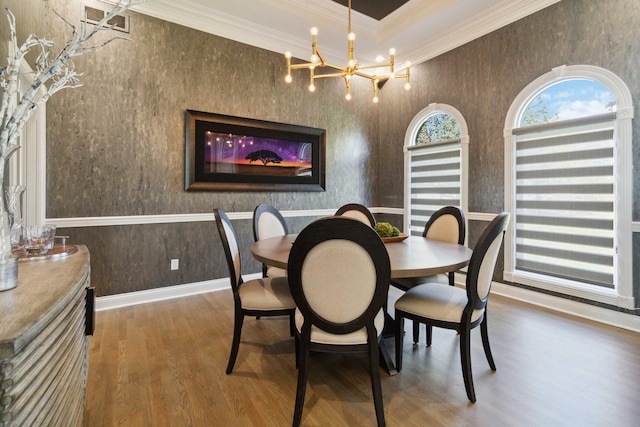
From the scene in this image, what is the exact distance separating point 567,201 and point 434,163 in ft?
5.50

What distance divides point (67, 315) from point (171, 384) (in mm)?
1157

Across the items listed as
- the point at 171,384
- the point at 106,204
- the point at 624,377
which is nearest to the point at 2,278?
A: the point at 171,384

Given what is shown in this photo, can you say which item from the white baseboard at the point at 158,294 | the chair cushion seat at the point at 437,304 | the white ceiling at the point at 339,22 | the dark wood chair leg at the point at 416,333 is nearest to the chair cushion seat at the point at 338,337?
the chair cushion seat at the point at 437,304

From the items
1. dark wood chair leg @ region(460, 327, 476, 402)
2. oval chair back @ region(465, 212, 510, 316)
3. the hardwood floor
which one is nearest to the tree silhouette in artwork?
the hardwood floor

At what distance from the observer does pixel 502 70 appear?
351 centimetres

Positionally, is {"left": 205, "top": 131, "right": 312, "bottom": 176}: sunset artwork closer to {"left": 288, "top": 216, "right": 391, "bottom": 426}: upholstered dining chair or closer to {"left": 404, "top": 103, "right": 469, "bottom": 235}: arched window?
{"left": 404, "top": 103, "right": 469, "bottom": 235}: arched window

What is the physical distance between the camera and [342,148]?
4.82 metres

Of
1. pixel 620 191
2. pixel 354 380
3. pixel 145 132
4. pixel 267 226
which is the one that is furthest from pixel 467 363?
pixel 145 132

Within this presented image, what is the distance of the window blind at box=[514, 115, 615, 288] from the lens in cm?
283

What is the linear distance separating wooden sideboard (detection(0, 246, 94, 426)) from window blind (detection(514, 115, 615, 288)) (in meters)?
3.85

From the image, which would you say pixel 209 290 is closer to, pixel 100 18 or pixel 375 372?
pixel 375 372

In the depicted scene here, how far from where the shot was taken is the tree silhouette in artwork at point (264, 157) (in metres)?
3.96

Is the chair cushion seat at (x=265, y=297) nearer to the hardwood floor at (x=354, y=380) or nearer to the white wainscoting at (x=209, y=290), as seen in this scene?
the hardwood floor at (x=354, y=380)

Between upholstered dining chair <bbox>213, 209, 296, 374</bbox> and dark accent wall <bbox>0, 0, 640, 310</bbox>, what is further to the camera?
dark accent wall <bbox>0, 0, 640, 310</bbox>
